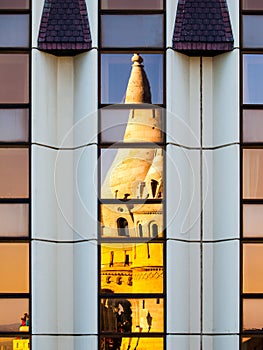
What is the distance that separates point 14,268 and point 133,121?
10.0 ft

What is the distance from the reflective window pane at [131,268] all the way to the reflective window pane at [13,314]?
1.28 meters

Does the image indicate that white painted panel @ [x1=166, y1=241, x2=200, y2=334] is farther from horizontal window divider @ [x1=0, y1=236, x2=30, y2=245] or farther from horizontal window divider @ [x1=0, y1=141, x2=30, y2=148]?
horizontal window divider @ [x1=0, y1=141, x2=30, y2=148]

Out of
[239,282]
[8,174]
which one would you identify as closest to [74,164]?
[8,174]

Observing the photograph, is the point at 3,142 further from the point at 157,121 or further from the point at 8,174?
the point at 157,121

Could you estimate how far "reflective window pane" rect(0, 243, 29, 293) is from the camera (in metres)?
14.9

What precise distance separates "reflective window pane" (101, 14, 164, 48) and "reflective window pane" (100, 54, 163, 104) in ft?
0.64

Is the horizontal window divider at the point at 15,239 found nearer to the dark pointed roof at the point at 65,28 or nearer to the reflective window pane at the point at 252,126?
the dark pointed roof at the point at 65,28

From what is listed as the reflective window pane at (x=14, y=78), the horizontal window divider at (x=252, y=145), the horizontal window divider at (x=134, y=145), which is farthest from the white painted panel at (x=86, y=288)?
the horizontal window divider at (x=252, y=145)

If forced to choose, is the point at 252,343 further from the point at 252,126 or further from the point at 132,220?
the point at 252,126

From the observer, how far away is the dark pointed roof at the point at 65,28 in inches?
594

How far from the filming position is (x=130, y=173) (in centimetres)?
1512

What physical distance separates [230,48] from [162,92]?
131cm

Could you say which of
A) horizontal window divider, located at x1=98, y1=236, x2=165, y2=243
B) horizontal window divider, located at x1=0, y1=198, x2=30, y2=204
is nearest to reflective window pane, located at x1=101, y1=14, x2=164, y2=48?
horizontal window divider, located at x1=0, y1=198, x2=30, y2=204

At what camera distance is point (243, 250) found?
1495 centimetres
